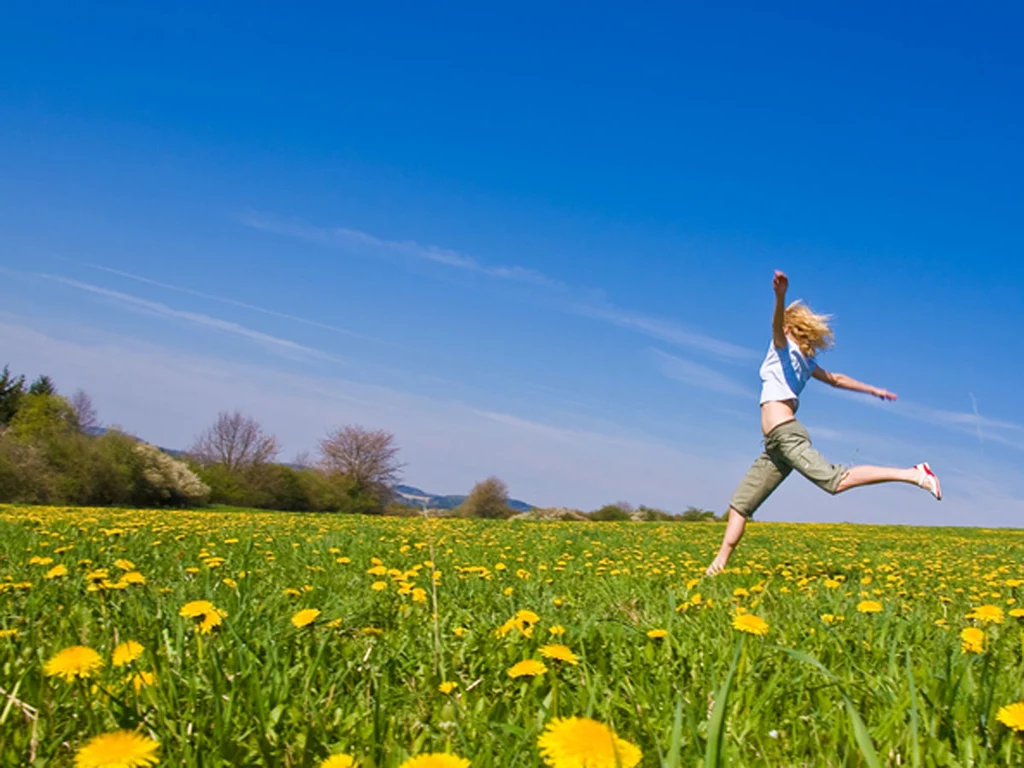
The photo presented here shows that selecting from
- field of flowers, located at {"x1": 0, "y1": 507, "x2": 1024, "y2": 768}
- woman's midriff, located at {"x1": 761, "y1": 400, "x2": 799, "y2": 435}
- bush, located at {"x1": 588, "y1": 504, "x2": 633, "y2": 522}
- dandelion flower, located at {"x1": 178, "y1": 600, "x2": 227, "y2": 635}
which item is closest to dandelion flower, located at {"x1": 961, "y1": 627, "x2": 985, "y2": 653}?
field of flowers, located at {"x1": 0, "y1": 507, "x2": 1024, "y2": 768}

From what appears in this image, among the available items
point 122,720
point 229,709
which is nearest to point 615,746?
point 229,709

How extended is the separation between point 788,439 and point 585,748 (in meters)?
5.66

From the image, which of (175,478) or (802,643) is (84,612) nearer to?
(802,643)

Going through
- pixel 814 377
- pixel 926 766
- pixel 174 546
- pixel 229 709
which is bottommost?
pixel 174 546

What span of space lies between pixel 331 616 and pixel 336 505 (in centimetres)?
4750

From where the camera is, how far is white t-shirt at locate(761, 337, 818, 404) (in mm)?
6480

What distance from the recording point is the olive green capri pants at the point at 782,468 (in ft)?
20.3

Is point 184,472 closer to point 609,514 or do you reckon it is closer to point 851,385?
point 609,514

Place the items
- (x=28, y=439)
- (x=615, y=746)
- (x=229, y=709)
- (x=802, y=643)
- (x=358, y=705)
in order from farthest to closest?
(x=28, y=439) < (x=802, y=643) < (x=358, y=705) < (x=229, y=709) < (x=615, y=746)

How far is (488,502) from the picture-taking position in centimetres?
5038

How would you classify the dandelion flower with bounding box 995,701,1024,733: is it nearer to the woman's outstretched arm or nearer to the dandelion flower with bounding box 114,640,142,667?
the dandelion flower with bounding box 114,640,142,667

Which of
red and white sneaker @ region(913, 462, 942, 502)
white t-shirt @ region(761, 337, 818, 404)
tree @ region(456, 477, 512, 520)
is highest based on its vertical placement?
white t-shirt @ region(761, 337, 818, 404)

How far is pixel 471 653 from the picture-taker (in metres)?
2.57

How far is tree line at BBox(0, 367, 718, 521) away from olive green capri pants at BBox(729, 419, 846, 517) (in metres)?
19.3
